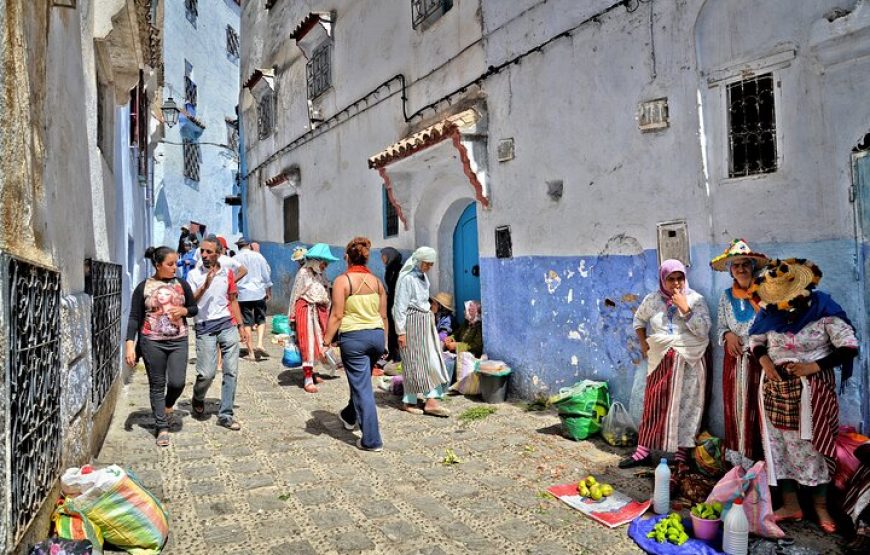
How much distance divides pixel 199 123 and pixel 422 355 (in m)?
17.6

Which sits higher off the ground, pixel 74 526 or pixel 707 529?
pixel 74 526

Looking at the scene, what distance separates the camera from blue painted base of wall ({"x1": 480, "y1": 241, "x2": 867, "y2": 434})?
411 centimetres

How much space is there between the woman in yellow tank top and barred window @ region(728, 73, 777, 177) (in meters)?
3.15

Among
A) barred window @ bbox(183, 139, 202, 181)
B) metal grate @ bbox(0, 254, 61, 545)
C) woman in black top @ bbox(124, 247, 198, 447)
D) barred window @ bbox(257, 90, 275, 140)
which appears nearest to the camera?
metal grate @ bbox(0, 254, 61, 545)

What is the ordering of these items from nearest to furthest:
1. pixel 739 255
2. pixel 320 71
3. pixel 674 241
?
pixel 739 255, pixel 674 241, pixel 320 71

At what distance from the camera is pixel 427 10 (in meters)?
8.57

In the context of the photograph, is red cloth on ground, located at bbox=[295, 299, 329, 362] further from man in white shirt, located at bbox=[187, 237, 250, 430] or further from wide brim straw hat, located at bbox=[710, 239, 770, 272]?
wide brim straw hat, located at bbox=[710, 239, 770, 272]

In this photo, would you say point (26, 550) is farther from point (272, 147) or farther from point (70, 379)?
point (272, 147)

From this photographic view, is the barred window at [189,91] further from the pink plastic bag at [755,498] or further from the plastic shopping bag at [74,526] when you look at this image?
the pink plastic bag at [755,498]

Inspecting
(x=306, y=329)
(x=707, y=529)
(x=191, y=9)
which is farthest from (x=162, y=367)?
(x=191, y=9)

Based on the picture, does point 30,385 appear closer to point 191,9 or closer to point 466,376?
point 466,376

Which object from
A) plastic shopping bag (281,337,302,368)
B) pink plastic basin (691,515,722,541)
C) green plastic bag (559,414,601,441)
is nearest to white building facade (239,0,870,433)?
green plastic bag (559,414,601,441)

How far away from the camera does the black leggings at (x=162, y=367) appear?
17.4 feet

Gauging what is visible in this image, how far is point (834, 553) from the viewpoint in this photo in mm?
3422
